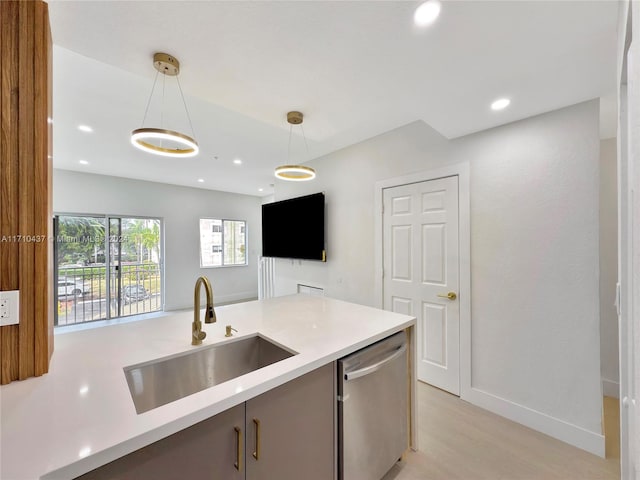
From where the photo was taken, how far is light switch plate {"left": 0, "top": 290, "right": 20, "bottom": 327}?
0.91 meters

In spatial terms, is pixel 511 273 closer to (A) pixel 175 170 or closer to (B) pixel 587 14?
(B) pixel 587 14

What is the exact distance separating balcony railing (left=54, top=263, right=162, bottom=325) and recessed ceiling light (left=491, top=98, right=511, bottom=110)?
20.3ft

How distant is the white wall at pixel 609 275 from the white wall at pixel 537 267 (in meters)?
0.84

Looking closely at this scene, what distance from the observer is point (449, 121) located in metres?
2.12

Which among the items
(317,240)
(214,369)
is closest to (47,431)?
(214,369)

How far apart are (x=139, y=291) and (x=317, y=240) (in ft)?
13.8

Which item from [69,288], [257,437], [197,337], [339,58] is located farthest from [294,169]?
[69,288]

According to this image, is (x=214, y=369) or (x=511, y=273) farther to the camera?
(x=511, y=273)

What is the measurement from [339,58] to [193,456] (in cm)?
194

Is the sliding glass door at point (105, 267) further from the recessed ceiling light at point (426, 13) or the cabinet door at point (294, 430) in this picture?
the recessed ceiling light at point (426, 13)

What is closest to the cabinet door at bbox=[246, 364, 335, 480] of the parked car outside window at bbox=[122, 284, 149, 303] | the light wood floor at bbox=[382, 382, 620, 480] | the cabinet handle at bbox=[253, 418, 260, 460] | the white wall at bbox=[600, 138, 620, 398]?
the cabinet handle at bbox=[253, 418, 260, 460]

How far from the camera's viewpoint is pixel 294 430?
1.07 meters

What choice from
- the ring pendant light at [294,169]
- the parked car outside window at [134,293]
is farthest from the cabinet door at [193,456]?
the parked car outside window at [134,293]

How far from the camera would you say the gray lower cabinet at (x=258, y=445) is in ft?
2.44
